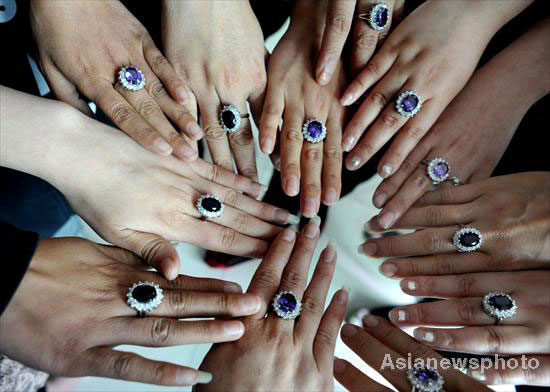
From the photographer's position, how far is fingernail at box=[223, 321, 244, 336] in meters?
0.92

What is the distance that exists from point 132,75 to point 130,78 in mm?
10

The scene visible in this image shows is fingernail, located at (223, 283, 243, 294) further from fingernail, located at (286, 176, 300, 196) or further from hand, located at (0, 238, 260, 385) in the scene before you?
fingernail, located at (286, 176, 300, 196)

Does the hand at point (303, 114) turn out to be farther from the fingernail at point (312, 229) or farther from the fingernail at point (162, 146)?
the fingernail at point (162, 146)

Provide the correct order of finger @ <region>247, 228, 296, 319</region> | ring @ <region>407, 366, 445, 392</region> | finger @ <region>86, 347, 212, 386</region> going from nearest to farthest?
1. finger @ <region>86, 347, 212, 386</region>
2. ring @ <region>407, 366, 445, 392</region>
3. finger @ <region>247, 228, 296, 319</region>

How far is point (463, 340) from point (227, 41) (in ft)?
3.33

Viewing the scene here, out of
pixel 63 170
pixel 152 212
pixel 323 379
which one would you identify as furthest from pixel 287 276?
pixel 63 170

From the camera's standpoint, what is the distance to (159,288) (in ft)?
3.16

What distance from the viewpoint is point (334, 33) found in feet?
3.99

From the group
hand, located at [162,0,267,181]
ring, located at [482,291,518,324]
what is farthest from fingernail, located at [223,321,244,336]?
ring, located at [482,291,518,324]

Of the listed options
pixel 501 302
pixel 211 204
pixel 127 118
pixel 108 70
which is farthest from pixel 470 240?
pixel 108 70

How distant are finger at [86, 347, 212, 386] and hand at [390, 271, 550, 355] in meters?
0.52

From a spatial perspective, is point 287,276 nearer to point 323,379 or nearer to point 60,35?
point 323,379

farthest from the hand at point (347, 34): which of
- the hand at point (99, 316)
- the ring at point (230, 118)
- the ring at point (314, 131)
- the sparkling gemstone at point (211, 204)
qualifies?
the hand at point (99, 316)

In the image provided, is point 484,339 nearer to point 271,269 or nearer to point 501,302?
point 501,302
